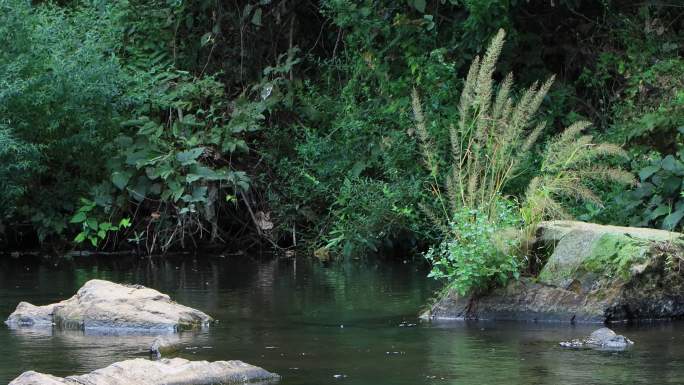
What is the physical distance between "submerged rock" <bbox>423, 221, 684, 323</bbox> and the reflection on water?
30 cm

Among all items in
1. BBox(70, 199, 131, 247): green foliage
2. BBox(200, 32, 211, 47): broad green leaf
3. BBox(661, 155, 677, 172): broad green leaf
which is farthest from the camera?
BBox(200, 32, 211, 47): broad green leaf

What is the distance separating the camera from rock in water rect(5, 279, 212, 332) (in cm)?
1033

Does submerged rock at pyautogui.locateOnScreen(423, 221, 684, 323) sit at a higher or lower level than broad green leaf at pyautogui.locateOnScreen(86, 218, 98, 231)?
lower

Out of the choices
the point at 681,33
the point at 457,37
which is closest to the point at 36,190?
the point at 457,37

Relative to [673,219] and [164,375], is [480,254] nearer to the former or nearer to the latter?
[673,219]

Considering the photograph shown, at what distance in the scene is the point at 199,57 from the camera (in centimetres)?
2020

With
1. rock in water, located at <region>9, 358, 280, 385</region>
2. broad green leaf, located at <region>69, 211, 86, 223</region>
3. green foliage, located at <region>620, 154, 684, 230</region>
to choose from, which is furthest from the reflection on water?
broad green leaf, located at <region>69, 211, 86, 223</region>

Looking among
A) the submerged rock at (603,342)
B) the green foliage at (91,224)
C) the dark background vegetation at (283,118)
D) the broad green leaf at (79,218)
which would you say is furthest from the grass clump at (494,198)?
the broad green leaf at (79,218)

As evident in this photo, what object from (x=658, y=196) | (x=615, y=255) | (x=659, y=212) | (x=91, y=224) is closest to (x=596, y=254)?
(x=615, y=255)

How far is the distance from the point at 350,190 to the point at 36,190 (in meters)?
4.76

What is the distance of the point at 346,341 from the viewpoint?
380 inches

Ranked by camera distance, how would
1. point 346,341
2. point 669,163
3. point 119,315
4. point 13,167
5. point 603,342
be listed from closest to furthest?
point 603,342
point 346,341
point 119,315
point 669,163
point 13,167

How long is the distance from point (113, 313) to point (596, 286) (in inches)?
168

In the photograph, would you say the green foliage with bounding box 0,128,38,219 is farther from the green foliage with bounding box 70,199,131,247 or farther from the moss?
the moss
